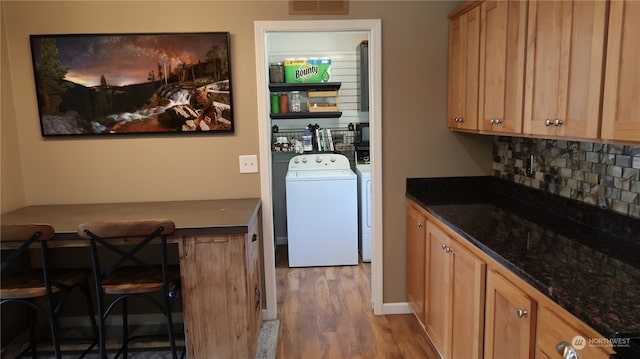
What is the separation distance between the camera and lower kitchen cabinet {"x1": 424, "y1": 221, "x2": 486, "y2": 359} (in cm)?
191

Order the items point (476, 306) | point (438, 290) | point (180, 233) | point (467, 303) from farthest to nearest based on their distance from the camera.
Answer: point (438, 290) < point (180, 233) < point (467, 303) < point (476, 306)

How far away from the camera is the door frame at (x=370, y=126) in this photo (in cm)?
286

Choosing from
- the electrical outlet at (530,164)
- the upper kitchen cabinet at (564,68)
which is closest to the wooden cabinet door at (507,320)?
the upper kitchen cabinet at (564,68)

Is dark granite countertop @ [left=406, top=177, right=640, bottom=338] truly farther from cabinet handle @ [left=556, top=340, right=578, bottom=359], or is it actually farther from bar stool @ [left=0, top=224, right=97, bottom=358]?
bar stool @ [left=0, top=224, right=97, bottom=358]

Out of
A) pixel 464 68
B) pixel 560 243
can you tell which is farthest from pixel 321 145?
pixel 560 243

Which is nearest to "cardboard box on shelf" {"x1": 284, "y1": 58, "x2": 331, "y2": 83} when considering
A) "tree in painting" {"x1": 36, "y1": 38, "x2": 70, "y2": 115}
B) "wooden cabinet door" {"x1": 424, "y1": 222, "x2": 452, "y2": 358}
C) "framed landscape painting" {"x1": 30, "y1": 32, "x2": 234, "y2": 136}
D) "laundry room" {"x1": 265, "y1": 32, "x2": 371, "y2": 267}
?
"laundry room" {"x1": 265, "y1": 32, "x2": 371, "y2": 267}

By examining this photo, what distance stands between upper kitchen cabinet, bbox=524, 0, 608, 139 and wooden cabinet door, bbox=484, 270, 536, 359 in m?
0.64

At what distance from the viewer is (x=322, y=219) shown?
4188mm

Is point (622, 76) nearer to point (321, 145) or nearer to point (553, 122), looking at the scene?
point (553, 122)

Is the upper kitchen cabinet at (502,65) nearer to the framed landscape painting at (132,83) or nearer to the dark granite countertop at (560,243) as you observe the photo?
the dark granite countertop at (560,243)

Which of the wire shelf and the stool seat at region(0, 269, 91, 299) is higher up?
the wire shelf

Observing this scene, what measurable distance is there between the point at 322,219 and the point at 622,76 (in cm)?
304

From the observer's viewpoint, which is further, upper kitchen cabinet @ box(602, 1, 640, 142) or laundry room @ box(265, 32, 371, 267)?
laundry room @ box(265, 32, 371, 267)

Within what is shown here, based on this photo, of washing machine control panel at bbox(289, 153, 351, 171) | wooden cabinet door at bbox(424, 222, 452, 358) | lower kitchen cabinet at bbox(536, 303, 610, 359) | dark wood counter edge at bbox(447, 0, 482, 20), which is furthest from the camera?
washing machine control panel at bbox(289, 153, 351, 171)
